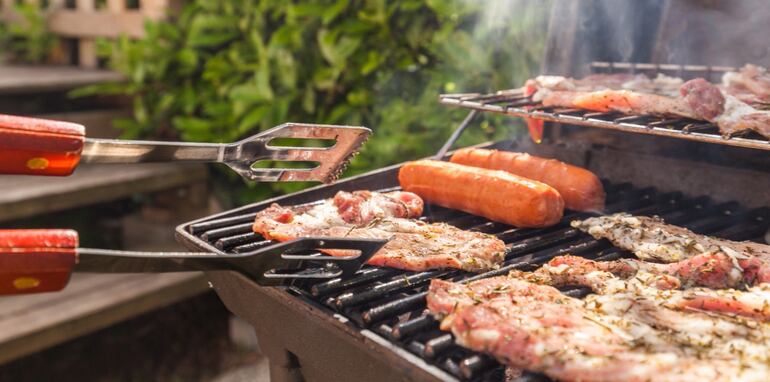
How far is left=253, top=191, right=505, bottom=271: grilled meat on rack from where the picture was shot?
2.11 metres

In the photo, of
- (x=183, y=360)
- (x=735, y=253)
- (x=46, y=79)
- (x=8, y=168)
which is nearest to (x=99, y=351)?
(x=183, y=360)

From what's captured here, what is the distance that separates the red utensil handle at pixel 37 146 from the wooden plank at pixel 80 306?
2.67 m

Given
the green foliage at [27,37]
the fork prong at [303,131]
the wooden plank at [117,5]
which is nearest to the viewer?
the fork prong at [303,131]

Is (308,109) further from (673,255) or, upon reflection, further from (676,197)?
(673,255)

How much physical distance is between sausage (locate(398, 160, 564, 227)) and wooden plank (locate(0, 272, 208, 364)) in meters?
2.57

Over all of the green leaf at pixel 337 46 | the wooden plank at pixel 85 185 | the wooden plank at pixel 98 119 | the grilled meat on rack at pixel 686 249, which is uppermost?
the green leaf at pixel 337 46

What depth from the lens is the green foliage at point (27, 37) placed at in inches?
249

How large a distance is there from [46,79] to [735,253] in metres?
5.01

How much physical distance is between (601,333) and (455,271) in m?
0.58

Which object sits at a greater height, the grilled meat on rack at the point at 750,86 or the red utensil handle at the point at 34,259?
the grilled meat on rack at the point at 750,86

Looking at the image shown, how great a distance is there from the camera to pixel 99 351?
Answer: 520 cm

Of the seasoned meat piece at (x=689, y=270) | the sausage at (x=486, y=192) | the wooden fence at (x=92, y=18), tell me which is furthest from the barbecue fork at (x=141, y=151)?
the wooden fence at (x=92, y=18)

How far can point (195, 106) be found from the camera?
519cm

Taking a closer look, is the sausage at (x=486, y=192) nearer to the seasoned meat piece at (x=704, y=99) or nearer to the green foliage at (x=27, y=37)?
the seasoned meat piece at (x=704, y=99)
